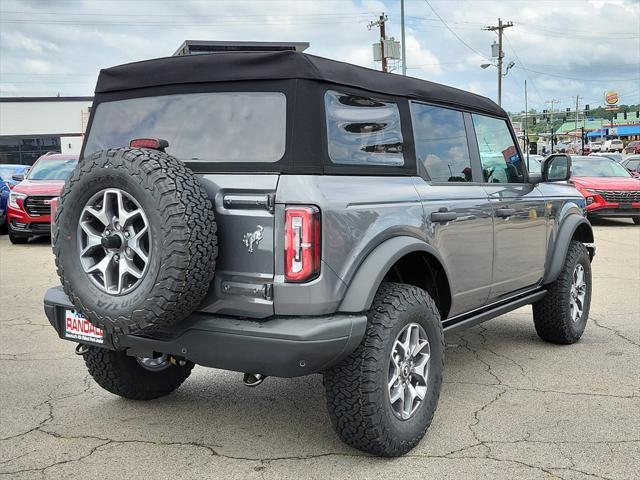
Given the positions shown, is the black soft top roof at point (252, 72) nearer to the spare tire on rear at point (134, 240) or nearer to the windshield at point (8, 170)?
the spare tire on rear at point (134, 240)

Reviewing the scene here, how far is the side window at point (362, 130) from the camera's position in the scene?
10.7 feet

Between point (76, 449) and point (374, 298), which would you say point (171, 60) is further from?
point (76, 449)

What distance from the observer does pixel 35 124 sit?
53.1m

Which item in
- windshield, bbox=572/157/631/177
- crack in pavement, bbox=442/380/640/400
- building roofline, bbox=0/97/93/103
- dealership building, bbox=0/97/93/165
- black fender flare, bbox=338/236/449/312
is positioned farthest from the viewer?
dealership building, bbox=0/97/93/165

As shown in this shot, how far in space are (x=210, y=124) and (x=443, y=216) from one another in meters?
1.38

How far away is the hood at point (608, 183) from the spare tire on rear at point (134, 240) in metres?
13.6

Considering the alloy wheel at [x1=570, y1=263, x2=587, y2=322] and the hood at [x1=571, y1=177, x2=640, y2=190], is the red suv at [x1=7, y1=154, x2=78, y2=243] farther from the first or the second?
the hood at [x1=571, y1=177, x2=640, y2=190]

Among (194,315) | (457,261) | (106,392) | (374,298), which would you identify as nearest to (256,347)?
(194,315)

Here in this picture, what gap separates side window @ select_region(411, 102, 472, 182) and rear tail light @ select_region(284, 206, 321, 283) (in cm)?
114

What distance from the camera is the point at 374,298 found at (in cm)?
334

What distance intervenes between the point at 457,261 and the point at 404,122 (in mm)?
873

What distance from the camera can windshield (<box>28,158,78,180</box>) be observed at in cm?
1322

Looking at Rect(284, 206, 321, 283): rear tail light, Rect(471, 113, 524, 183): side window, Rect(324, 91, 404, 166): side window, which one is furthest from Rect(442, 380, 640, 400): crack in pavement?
Rect(284, 206, 321, 283): rear tail light

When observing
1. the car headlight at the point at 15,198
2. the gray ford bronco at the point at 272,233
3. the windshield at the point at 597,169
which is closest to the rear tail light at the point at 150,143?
the gray ford bronco at the point at 272,233
